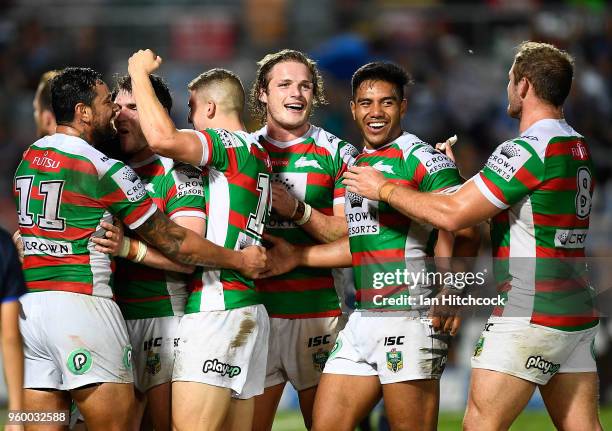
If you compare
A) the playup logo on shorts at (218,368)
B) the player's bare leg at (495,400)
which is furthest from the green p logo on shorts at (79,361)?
the player's bare leg at (495,400)

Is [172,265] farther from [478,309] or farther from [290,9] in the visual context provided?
[290,9]

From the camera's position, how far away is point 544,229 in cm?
611

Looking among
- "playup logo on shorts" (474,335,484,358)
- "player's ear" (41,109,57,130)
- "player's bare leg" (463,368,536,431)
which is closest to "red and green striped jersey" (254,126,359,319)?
"playup logo on shorts" (474,335,484,358)

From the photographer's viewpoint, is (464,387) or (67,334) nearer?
(67,334)

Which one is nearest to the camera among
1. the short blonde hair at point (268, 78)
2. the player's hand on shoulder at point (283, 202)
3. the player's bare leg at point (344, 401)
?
the player's bare leg at point (344, 401)

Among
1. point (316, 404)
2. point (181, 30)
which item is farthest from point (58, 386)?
point (181, 30)

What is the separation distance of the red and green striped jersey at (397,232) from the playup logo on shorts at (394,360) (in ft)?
1.02

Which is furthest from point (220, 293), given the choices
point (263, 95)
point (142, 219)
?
point (263, 95)

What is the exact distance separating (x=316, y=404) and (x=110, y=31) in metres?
11.2

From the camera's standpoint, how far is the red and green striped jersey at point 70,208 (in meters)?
6.14

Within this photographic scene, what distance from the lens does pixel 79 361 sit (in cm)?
606

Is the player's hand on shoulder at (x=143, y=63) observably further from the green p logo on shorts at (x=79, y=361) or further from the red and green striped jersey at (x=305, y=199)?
the green p logo on shorts at (x=79, y=361)

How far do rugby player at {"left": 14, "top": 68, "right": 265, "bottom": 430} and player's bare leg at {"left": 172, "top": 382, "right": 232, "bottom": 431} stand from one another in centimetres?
30

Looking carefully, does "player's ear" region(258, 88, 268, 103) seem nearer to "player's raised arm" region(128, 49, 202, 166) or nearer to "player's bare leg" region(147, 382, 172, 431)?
"player's raised arm" region(128, 49, 202, 166)
